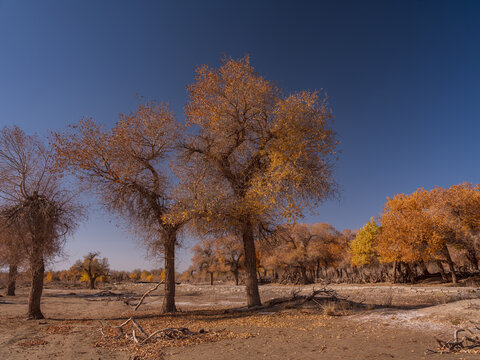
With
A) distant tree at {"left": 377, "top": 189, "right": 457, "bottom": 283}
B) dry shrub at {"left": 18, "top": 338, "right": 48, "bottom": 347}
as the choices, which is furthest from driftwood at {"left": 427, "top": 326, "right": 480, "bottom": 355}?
distant tree at {"left": 377, "top": 189, "right": 457, "bottom": 283}

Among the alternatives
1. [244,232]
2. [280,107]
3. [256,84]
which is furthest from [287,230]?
[256,84]

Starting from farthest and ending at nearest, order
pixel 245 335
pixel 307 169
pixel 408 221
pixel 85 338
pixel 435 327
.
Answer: pixel 408 221, pixel 307 169, pixel 85 338, pixel 245 335, pixel 435 327

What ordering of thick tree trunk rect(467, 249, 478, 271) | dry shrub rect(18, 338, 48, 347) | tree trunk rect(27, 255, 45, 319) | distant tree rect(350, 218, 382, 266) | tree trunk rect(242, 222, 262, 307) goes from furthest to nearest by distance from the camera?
distant tree rect(350, 218, 382, 266) < thick tree trunk rect(467, 249, 478, 271) < tree trunk rect(242, 222, 262, 307) < tree trunk rect(27, 255, 45, 319) < dry shrub rect(18, 338, 48, 347)

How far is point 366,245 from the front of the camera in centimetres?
3794

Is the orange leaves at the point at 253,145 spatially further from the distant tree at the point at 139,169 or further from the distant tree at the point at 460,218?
the distant tree at the point at 460,218

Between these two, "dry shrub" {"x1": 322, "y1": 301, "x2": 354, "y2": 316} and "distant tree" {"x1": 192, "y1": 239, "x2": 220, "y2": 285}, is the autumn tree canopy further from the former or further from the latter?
"distant tree" {"x1": 192, "y1": 239, "x2": 220, "y2": 285}

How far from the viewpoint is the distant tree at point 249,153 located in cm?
1210

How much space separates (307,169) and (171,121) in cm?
720

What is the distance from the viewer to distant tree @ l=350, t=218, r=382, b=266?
3784 centimetres

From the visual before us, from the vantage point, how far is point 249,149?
14539 mm

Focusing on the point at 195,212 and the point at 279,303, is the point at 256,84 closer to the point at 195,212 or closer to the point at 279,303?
the point at 195,212

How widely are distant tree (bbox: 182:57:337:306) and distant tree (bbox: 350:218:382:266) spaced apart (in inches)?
1099

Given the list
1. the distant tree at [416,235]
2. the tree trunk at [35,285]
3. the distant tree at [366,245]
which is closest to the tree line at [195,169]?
the tree trunk at [35,285]

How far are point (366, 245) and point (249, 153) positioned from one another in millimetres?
29569
